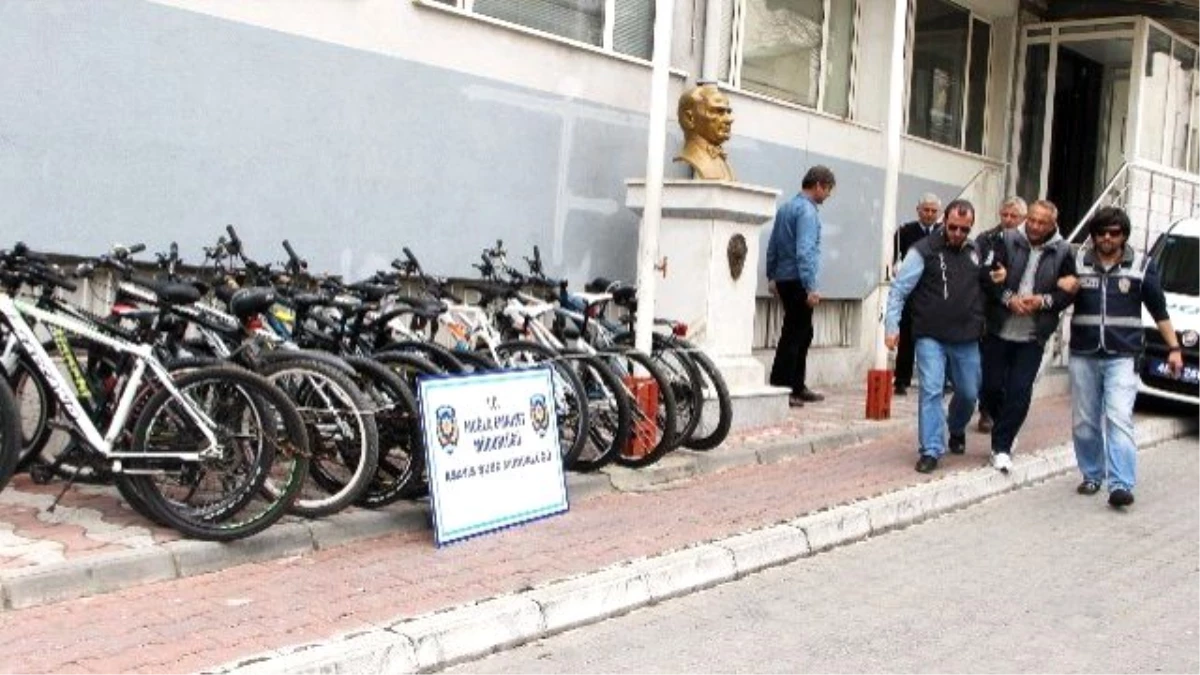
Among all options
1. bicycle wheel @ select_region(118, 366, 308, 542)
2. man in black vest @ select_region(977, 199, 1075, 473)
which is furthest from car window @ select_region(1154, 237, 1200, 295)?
bicycle wheel @ select_region(118, 366, 308, 542)

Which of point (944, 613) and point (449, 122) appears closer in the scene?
point (944, 613)

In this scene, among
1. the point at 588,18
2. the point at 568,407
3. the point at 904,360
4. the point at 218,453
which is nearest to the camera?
the point at 218,453

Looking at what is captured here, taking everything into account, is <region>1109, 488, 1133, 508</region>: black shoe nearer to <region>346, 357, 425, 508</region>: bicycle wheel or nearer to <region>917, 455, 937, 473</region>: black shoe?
<region>917, 455, 937, 473</region>: black shoe

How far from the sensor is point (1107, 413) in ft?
25.8

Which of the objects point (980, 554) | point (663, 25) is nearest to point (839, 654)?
point (980, 554)

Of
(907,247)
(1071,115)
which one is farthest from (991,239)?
(1071,115)

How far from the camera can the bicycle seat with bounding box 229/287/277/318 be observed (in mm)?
5930

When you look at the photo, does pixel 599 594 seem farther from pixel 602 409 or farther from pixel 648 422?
pixel 648 422

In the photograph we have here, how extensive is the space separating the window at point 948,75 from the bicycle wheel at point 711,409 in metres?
7.55

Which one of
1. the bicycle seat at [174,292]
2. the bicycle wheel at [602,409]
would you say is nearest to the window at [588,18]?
the bicycle wheel at [602,409]

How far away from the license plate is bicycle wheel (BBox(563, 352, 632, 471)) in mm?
6329

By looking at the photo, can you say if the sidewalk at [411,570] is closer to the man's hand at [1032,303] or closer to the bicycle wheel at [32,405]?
the bicycle wheel at [32,405]

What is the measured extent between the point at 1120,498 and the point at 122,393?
6.02 meters

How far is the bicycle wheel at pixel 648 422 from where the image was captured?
769 cm
